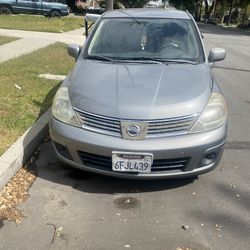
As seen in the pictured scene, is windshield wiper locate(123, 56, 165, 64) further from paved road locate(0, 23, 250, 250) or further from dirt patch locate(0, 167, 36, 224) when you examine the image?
dirt patch locate(0, 167, 36, 224)

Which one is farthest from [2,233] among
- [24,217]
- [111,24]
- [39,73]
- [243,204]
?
[39,73]

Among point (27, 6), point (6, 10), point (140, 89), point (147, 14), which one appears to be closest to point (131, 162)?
point (140, 89)

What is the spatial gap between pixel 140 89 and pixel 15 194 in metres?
1.54

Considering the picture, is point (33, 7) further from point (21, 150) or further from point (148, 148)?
point (148, 148)

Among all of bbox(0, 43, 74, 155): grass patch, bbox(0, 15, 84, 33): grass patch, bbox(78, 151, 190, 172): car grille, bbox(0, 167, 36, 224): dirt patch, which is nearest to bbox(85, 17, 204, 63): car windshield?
bbox(0, 43, 74, 155): grass patch

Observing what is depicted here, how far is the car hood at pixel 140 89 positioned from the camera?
4.07m

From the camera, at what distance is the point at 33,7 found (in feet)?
102

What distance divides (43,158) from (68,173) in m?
0.53

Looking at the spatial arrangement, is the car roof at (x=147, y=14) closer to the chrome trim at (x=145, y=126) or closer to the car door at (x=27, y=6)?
the chrome trim at (x=145, y=126)

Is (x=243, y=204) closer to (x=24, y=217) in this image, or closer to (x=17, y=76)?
(x=24, y=217)

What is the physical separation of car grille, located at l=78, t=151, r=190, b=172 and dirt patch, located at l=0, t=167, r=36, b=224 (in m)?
0.66

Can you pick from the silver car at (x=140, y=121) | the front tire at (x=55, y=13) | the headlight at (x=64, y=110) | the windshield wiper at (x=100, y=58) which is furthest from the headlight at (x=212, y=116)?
the front tire at (x=55, y=13)

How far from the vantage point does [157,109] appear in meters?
4.05

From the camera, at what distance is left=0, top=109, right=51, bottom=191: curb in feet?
14.3
